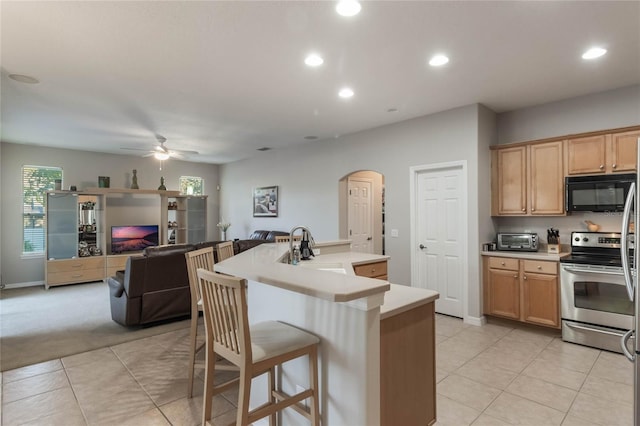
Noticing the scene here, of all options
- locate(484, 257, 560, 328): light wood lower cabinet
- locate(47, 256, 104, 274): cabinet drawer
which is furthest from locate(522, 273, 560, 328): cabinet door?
locate(47, 256, 104, 274): cabinet drawer

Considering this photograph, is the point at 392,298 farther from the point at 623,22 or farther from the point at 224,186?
the point at 224,186

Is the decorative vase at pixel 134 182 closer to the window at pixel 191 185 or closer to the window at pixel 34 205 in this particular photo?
the window at pixel 191 185

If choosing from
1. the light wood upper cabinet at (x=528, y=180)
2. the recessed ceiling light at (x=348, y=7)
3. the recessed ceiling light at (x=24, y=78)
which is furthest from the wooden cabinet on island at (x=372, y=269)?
the recessed ceiling light at (x=24, y=78)

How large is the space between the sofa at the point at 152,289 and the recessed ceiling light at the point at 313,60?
9.47 ft

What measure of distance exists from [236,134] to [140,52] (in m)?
3.07

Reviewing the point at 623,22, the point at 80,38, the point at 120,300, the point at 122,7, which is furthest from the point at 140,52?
the point at 623,22

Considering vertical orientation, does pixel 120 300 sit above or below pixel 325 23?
below

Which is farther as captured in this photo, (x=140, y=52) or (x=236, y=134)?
(x=236, y=134)

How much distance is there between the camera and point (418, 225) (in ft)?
16.2

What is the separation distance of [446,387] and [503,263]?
2065 millimetres

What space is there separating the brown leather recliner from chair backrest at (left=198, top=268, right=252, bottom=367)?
2814mm

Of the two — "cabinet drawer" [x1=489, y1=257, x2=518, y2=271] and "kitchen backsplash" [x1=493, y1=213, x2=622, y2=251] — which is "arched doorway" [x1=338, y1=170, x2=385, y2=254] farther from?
"cabinet drawer" [x1=489, y1=257, x2=518, y2=271]

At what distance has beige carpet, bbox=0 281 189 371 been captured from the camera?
3463 millimetres

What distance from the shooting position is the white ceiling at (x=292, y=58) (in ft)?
7.69
